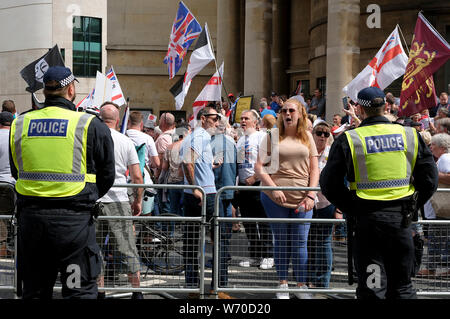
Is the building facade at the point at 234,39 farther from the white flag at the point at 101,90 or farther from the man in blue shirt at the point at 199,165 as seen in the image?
the man in blue shirt at the point at 199,165

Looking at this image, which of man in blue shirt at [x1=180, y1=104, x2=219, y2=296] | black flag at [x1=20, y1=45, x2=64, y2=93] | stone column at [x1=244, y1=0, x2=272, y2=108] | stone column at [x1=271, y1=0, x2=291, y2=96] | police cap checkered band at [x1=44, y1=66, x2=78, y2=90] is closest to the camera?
police cap checkered band at [x1=44, y1=66, x2=78, y2=90]

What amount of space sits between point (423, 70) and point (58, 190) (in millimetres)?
8780

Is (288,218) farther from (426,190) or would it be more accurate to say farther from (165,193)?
(165,193)

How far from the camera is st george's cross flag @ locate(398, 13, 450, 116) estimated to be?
40.9 feet

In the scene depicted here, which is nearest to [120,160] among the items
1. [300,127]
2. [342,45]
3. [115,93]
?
[300,127]

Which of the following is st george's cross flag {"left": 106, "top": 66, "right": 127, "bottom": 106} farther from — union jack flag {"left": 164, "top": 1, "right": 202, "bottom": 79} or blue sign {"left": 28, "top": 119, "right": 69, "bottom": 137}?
blue sign {"left": 28, "top": 119, "right": 69, "bottom": 137}

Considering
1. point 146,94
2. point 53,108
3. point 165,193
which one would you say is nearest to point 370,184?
point 53,108

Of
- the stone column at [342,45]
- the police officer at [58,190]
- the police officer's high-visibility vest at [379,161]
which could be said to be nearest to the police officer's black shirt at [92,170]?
the police officer at [58,190]

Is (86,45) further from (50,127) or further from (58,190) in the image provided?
(58,190)

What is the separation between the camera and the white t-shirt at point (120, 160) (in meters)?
7.92

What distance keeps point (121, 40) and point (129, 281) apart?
108ft

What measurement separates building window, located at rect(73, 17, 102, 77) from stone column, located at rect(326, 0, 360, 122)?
46.9ft

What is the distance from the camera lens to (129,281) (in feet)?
25.9

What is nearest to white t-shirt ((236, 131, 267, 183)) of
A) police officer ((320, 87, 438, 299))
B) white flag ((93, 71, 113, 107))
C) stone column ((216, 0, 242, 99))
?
white flag ((93, 71, 113, 107))
